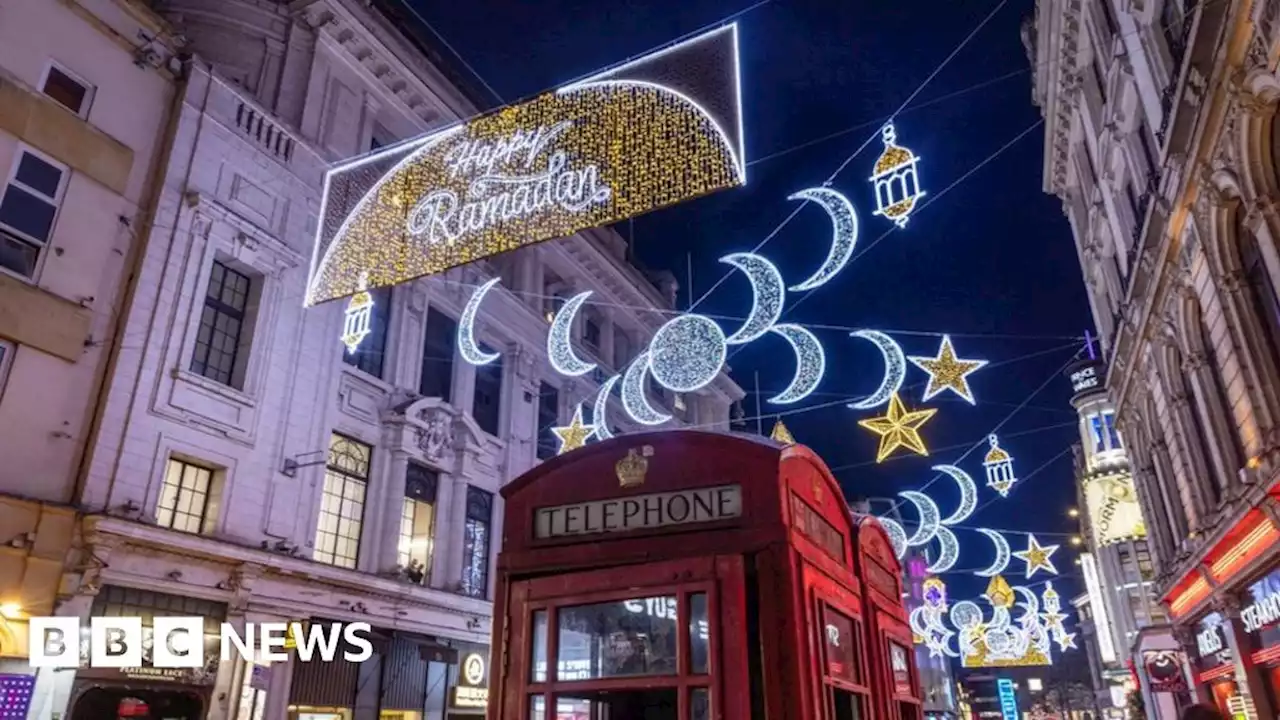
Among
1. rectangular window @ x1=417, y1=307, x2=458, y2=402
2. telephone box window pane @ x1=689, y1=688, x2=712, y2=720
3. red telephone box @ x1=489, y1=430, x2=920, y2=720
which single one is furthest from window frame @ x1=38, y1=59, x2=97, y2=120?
telephone box window pane @ x1=689, y1=688, x2=712, y2=720

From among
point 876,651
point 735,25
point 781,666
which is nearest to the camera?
point 781,666

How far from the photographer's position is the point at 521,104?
11164 mm

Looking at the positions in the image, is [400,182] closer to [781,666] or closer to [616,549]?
[616,549]

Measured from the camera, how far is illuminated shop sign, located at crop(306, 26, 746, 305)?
386 inches

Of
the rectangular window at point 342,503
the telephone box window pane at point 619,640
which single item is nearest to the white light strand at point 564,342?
the rectangular window at point 342,503

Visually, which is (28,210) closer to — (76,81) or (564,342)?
(76,81)

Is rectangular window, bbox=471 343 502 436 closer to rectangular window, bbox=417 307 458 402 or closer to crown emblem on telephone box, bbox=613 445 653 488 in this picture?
rectangular window, bbox=417 307 458 402

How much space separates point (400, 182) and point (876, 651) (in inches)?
381

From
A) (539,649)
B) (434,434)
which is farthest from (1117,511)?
(539,649)

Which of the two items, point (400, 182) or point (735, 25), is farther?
point (400, 182)

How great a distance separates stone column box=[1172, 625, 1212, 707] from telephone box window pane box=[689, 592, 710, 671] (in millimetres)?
18615

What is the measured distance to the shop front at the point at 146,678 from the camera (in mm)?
12391

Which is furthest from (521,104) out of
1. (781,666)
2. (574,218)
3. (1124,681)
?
(1124,681)

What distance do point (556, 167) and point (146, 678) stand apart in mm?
10293
